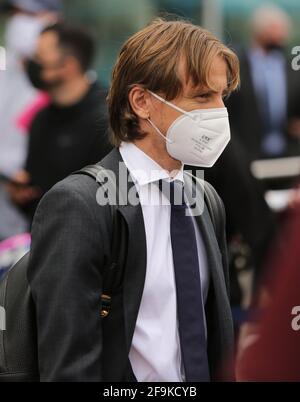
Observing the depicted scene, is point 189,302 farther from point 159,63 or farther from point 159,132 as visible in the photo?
point 159,63

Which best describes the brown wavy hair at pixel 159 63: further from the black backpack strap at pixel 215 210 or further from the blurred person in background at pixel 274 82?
the blurred person in background at pixel 274 82

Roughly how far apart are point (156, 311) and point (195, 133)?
571mm

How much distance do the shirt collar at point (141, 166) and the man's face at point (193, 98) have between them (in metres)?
0.11

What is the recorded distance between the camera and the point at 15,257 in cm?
504

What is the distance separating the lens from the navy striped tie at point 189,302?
8.56ft

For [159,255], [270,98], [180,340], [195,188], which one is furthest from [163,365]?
[270,98]

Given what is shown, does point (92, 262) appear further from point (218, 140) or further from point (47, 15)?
point (47, 15)

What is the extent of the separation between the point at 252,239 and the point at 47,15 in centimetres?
247

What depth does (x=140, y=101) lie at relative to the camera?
2818 millimetres

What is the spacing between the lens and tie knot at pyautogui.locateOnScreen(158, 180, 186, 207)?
9.04 ft

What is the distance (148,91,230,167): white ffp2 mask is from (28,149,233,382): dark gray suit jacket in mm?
307

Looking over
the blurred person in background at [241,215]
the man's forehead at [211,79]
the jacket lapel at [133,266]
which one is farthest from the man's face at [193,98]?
the blurred person in background at [241,215]

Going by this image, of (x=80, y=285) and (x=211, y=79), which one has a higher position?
(x=211, y=79)

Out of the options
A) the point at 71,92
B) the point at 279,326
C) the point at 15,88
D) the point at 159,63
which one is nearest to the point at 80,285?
the point at 159,63
